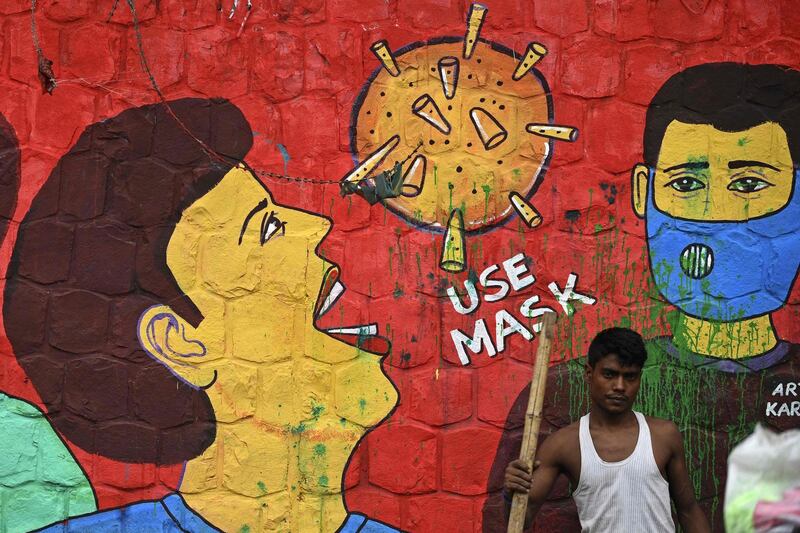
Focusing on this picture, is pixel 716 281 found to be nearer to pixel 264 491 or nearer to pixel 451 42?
pixel 451 42

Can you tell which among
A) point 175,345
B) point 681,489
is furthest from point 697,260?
point 175,345

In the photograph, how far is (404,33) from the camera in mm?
3848

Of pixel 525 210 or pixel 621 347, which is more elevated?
pixel 525 210

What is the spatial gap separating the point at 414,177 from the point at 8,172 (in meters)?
1.61

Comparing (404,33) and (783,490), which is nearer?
(783,490)

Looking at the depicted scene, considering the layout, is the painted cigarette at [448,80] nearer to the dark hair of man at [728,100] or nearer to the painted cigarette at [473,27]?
the painted cigarette at [473,27]

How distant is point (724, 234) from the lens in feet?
12.4

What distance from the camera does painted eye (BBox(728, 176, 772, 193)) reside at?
378 cm

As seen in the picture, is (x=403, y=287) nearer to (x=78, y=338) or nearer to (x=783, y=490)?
(x=78, y=338)

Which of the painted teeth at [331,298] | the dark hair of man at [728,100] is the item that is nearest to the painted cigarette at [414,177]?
the painted teeth at [331,298]

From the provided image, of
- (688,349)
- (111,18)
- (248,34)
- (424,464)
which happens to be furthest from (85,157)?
(688,349)

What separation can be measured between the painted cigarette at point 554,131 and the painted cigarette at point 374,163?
529 mm

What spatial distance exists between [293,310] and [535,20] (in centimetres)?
148

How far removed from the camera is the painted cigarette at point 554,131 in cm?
381
